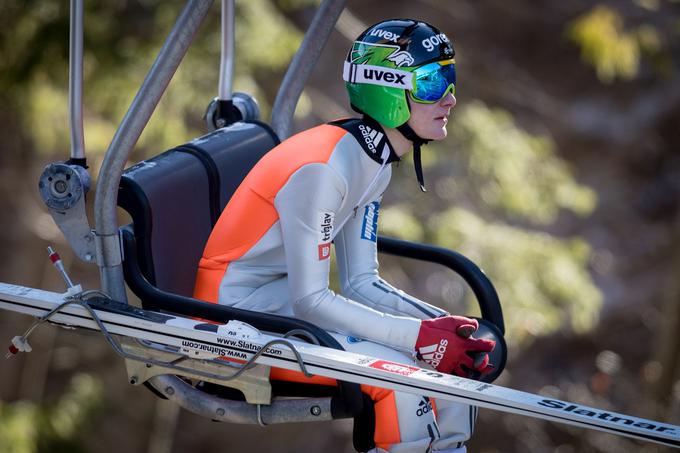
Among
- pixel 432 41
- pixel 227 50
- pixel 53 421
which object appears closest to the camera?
pixel 432 41

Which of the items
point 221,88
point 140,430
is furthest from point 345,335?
point 140,430

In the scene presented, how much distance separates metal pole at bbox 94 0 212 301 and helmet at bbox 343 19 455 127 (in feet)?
1.69

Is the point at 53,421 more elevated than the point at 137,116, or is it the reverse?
the point at 137,116

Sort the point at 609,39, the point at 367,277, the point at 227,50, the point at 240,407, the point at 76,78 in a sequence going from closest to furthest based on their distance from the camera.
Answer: the point at 76,78 → the point at 240,407 → the point at 367,277 → the point at 227,50 → the point at 609,39

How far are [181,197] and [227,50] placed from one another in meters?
0.72

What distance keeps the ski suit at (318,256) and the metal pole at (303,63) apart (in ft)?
1.81

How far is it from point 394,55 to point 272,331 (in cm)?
83

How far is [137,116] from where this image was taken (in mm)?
2486

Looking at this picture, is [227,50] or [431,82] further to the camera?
[227,50]

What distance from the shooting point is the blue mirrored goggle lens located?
2734mm

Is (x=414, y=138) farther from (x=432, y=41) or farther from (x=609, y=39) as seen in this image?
(x=609, y=39)

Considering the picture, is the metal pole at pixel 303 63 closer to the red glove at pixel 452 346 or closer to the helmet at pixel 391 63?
the helmet at pixel 391 63

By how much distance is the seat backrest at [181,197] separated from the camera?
2.67 meters

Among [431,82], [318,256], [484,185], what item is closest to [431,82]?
[431,82]
